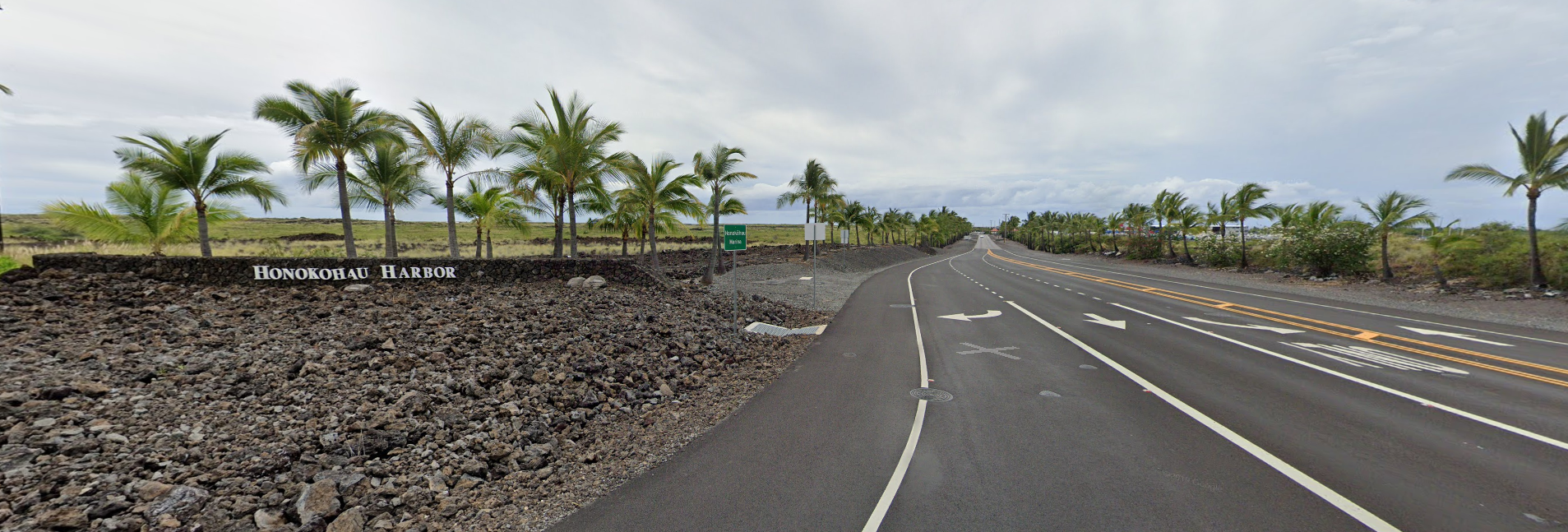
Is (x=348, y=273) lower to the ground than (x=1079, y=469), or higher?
higher

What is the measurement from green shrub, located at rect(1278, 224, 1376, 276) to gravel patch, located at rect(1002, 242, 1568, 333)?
0.97m

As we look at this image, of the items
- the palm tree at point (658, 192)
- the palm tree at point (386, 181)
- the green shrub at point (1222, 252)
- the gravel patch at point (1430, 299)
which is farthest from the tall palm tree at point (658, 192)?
the green shrub at point (1222, 252)

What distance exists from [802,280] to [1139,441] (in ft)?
71.1

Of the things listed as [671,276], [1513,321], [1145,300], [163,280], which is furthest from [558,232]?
[1513,321]

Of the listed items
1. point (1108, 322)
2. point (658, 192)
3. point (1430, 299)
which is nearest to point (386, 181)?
point (658, 192)

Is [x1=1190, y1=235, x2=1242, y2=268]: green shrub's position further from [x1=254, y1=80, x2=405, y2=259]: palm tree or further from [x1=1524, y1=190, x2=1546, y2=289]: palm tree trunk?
[x1=254, y1=80, x2=405, y2=259]: palm tree

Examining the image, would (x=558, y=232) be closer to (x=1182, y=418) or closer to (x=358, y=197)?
(x=358, y=197)

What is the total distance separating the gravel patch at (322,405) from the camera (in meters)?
4.39

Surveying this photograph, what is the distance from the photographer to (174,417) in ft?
17.4

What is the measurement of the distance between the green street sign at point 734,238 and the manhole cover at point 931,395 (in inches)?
216

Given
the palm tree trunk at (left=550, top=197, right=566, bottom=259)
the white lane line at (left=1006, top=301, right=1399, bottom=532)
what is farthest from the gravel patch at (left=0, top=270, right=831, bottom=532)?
the palm tree trunk at (left=550, top=197, right=566, bottom=259)

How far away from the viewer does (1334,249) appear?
987 inches

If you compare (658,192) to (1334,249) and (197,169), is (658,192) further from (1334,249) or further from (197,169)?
(1334,249)

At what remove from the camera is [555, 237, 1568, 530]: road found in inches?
177
